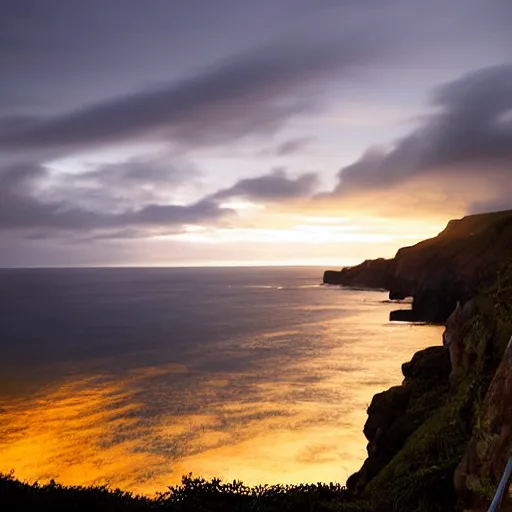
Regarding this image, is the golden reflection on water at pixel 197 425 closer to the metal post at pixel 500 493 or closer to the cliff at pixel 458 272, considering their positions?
the metal post at pixel 500 493

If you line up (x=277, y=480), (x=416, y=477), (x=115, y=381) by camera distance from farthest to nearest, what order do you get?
(x=115, y=381)
(x=277, y=480)
(x=416, y=477)

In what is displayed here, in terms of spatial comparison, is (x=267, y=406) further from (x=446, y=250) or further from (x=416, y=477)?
(x=446, y=250)

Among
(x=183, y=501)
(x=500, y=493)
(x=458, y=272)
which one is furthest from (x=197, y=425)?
(x=458, y=272)

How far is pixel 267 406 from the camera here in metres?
35.5

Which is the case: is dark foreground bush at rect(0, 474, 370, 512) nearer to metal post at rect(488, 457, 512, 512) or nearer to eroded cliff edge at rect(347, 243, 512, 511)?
eroded cliff edge at rect(347, 243, 512, 511)

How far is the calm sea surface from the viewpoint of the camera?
2516 cm

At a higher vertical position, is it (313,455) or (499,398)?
(499,398)

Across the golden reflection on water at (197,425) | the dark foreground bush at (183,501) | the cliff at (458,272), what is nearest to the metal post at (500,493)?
the dark foreground bush at (183,501)

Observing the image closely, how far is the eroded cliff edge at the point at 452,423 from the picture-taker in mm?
9812

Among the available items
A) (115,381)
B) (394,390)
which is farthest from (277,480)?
(115,381)

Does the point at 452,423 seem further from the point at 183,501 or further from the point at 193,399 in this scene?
the point at 193,399

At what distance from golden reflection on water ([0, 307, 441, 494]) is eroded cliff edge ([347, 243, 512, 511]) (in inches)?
240

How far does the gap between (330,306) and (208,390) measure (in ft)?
269

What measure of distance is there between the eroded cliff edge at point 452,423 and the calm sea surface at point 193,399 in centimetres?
617
